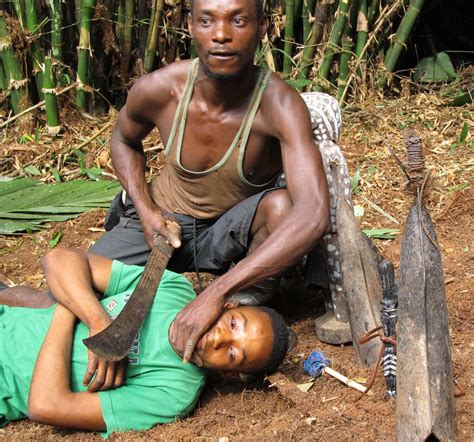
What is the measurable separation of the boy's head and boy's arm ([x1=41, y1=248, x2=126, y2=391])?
1.06 ft

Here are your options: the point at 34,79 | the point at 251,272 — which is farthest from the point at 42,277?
the point at 34,79

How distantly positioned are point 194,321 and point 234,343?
15 centimetres

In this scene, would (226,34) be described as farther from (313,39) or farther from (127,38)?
(127,38)

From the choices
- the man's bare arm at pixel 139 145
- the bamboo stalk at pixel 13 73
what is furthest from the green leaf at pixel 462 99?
the bamboo stalk at pixel 13 73

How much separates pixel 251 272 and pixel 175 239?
0.58 m

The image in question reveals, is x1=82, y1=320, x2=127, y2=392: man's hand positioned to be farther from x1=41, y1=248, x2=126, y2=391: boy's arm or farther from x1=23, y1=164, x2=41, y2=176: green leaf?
x1=23, y1=164, x2=41, y2=176: green leaf

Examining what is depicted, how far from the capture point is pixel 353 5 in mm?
5645

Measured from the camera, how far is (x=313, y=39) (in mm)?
5711

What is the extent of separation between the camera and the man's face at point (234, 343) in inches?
102

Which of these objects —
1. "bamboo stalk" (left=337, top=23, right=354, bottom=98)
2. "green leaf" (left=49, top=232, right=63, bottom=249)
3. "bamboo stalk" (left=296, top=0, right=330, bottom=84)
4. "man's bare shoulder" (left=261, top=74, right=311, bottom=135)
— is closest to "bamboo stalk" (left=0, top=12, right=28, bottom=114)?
"green leaf" (left=49, top=232, right=63, bottom=249)

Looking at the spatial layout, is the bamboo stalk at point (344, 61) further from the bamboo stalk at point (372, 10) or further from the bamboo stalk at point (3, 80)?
the bamboo stalk at point (3, 80)

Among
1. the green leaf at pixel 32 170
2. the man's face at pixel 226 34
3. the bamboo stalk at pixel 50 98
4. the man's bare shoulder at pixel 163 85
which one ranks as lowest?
the green leaf at pixel 32 170

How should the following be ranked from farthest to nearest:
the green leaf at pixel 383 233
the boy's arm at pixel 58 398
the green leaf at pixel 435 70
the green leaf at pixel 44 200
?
the green leaf at pixel 435 70, the green leaf at pixel 44 200, the green leaf at pixel 383 233, the boy's arm at pixel 58 398

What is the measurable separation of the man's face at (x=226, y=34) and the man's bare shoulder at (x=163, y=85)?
0.23 metres
